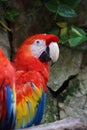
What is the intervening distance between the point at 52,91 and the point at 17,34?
1.09 ft

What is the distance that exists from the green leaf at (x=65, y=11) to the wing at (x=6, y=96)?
0.71 metres

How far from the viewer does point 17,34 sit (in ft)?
7.05

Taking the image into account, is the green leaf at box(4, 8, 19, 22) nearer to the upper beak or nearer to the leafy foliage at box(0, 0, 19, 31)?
the leafy foliage at box(0, 0, 19, 31)

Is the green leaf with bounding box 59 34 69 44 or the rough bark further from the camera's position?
the green leaf with bounding box 59 34 69 44

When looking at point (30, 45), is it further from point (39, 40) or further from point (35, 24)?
point (35, 24)

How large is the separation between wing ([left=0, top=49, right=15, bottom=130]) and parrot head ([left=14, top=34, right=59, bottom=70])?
274mm

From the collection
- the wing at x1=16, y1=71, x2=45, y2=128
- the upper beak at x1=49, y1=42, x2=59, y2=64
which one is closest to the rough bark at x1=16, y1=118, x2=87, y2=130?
the wing at x1=16, y1=71, x2=45, y2=128

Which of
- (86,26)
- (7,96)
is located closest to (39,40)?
(7,96)

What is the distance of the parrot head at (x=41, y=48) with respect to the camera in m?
1.72

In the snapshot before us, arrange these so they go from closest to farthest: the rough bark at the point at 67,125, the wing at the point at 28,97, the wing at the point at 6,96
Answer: the rough bark at the point at 67,125 < the wing at the point at 6,96 < the wing at the point at 28,97

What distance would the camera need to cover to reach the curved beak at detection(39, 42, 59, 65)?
1724mm

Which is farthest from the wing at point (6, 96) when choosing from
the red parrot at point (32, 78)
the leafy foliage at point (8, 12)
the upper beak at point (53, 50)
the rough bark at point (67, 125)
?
the leafy foliage at point (8, 12)

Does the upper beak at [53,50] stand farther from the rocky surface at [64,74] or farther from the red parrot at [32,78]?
the rocky surface at [64,74]

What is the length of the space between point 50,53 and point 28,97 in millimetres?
227
